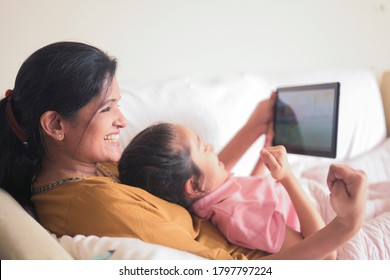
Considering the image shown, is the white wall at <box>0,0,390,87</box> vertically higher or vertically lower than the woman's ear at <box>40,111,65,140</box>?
higher

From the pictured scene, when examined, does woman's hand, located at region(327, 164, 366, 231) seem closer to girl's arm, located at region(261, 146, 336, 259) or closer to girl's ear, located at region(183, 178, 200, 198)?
girl's arm, located at region(261, 146, 336, 259)

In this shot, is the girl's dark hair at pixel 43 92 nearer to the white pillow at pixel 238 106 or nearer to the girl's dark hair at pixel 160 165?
the girl's dark hair at pixel 160 165

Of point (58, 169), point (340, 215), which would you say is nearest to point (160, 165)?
point (58, 169)

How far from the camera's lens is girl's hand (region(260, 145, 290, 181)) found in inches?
31.8

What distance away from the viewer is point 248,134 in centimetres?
126

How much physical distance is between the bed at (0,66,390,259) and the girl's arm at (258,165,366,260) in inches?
6.4

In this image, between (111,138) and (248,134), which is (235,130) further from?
(111,138)

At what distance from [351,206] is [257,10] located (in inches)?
41.9

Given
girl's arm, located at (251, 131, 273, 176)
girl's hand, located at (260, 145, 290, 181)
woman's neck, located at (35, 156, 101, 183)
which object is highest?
girl's hand, located at (260, 145, 290, 181)

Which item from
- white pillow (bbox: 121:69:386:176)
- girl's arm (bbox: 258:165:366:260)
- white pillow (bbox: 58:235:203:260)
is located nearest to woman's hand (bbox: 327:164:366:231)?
girl's arm (bbox: 258:165:366:260)

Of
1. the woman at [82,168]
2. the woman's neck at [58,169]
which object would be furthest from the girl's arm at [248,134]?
the woman's neck at [58,169]
